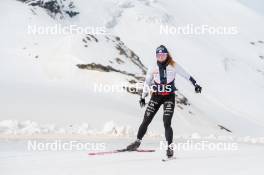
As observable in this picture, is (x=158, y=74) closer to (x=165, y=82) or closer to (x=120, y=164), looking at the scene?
(x=165, y=82)

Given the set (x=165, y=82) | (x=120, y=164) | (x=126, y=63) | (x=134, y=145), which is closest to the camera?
(x=120, y=164)

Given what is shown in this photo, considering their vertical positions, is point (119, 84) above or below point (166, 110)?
above

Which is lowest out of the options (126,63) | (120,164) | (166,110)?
(120,164)

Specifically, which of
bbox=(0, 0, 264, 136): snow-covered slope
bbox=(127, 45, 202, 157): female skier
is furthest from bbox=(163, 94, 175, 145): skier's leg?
bbox=(0, 0, 264, 136): snow-covered slope

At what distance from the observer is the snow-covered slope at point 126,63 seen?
959 inches

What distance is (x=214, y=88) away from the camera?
210ft

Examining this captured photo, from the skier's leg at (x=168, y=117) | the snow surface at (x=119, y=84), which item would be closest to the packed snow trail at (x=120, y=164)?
the snow surface at (x=119, y=84)

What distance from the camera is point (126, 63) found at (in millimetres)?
34625

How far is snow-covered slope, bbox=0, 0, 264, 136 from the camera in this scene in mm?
24359

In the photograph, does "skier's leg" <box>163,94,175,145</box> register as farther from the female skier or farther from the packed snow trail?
the packed snow trail

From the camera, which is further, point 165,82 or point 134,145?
point 134,145

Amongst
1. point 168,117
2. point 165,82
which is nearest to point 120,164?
point 168,117

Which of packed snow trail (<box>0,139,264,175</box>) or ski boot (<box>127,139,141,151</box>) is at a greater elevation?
ski boot (<box>127,139,141,151</box>)

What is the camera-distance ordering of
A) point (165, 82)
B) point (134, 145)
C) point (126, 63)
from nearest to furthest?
point (165, 82)
point (134, 145)
point (126, 63)
